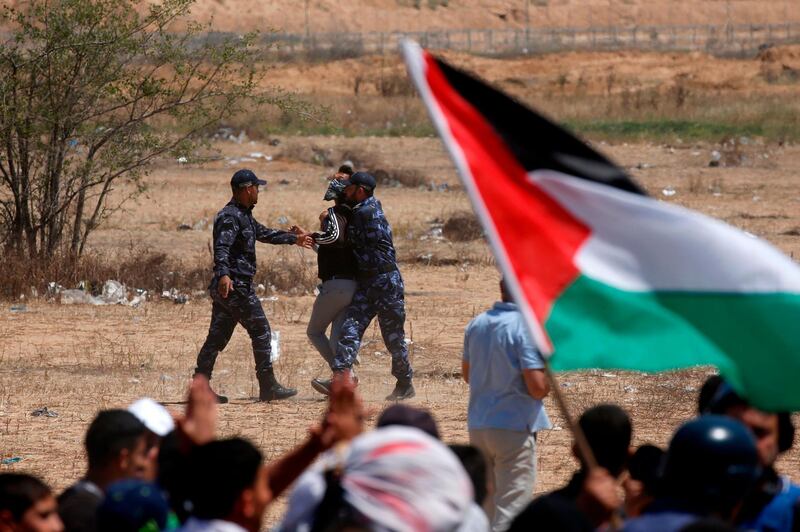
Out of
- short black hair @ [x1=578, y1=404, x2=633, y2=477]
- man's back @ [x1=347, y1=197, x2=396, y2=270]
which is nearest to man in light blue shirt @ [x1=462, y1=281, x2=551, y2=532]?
short black hair @ [x1=578, y1=404, x2=633, y2=477]

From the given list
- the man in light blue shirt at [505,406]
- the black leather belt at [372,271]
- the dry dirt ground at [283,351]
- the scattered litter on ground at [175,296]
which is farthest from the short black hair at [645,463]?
the scattered litter on ground at [175,296]

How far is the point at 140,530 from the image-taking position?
140 inches

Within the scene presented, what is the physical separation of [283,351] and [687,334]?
8669 mm

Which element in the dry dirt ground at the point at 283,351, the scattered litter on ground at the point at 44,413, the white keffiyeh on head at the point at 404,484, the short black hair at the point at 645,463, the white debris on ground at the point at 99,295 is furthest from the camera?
the white debris on ground at the point at 99,295

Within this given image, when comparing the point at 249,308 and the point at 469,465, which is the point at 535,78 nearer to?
the point at 249,308

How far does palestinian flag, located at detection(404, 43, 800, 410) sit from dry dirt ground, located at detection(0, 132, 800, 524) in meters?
1.85

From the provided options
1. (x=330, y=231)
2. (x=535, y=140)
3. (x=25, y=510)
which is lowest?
(x=330, y=231)

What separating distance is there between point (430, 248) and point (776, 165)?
13.9 meters

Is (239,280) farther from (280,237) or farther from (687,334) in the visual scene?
(687,334)

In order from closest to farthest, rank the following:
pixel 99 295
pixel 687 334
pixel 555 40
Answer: pixel 687 334, pixel 99 295, pixel 555 40

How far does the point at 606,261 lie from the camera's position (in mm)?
4258

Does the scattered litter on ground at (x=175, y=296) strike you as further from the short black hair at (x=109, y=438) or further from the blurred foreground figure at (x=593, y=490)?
the blurred foreground figure at (x=593, y=490)

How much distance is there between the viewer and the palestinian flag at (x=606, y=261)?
159 inches

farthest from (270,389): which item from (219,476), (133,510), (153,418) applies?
(133,510)
